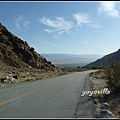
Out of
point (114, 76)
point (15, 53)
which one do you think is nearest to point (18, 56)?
point (15, 53)

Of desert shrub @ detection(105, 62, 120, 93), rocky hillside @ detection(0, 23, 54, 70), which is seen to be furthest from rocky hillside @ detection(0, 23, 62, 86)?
desert shrub @ detection(105, 62, 120, 93)

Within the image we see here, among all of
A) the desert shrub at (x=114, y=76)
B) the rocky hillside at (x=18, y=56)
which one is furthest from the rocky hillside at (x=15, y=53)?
the desert shrub at (x=114, y=76)

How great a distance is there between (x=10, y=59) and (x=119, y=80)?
44.5 meters

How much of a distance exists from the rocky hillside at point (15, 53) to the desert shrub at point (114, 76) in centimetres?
4145

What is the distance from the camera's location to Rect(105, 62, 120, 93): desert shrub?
543 inches

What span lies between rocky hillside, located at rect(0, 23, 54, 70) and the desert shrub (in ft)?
136

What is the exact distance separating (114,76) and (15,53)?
162ft

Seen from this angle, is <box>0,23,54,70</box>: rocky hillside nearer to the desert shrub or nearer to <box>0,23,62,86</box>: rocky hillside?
<box>0,23,62,86</box>: rocky hillside

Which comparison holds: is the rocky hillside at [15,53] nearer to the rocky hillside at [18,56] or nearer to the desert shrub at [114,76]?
the rocky hillside at [18,56]

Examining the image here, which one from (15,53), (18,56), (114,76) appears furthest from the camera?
(15,53)

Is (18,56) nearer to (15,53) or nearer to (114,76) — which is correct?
(15,53)

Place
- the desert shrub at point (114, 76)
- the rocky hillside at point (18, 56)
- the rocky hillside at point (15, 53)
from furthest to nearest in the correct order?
1. the rocky hillside at point (15, 53)
2. the rocky hillside at point (18, 56)
3. the desert shrub at point (114, 76)

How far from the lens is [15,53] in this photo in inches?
2393

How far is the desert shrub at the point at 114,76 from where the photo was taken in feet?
45.3
